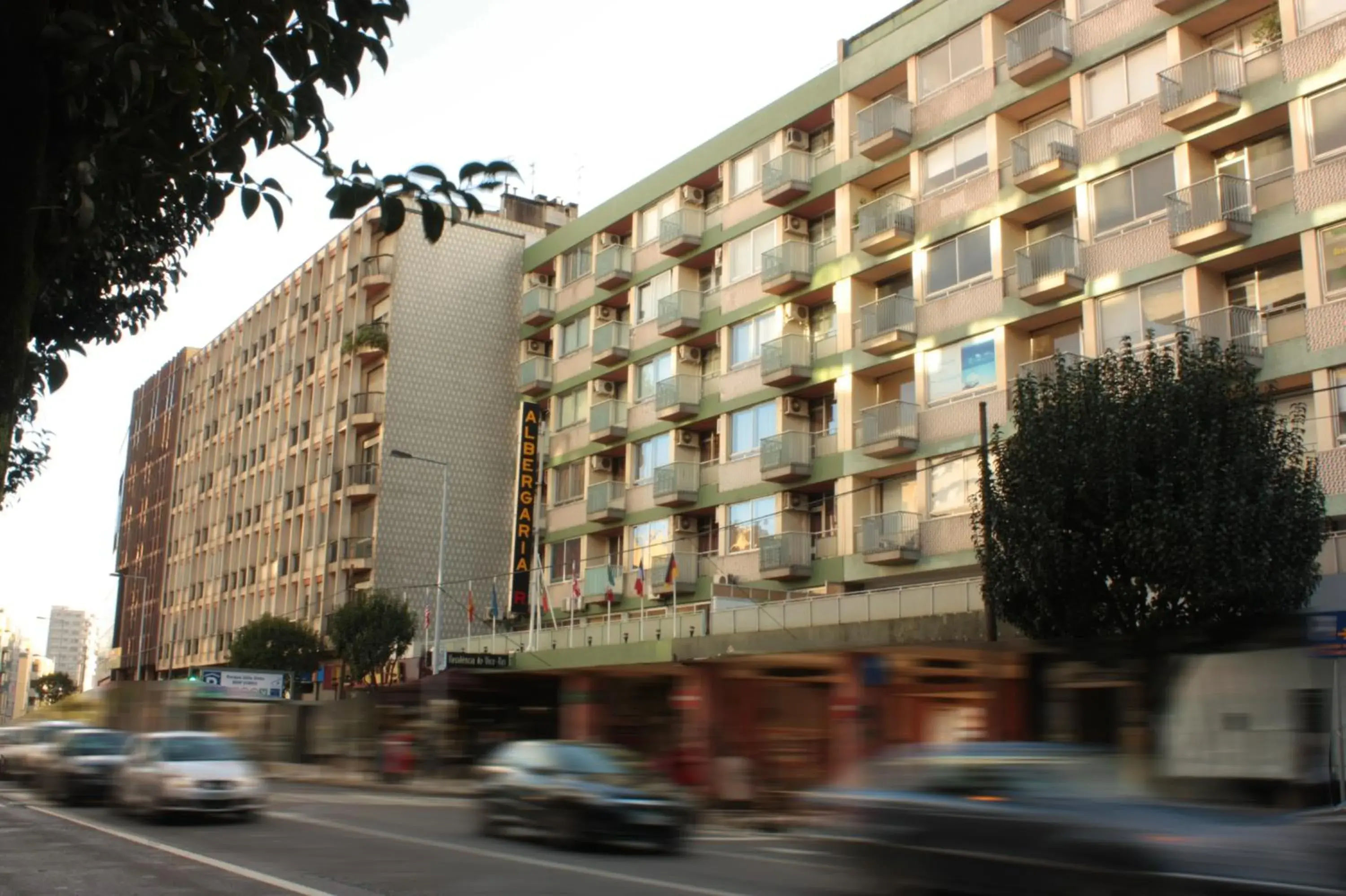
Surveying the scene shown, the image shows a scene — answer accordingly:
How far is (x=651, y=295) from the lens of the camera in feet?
153

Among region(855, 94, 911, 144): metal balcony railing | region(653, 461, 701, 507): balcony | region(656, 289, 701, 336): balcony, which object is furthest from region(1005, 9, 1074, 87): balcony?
region(653, 461, 701, 507): balcony

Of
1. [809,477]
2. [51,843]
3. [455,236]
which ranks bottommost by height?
[51,843]

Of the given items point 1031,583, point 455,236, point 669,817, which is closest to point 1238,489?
point 1031,583

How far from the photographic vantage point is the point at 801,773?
24.7 metres

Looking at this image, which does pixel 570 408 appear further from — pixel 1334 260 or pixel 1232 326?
pixel 1334 260

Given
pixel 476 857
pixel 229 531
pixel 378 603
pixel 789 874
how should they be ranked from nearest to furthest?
pixel 789 874
pixel 476 857
pixel 378 603
pixel 229 531

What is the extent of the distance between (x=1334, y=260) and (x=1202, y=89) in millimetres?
4948

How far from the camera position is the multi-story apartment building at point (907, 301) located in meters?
26.9

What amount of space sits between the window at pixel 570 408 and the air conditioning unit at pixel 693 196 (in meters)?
8.70

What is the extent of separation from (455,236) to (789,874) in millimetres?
48351

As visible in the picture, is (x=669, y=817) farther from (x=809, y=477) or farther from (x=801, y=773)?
(x=809, y=477)

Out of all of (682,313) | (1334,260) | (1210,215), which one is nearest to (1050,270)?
(1210,215)

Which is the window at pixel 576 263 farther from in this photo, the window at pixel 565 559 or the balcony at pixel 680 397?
the window at pixel 565 559

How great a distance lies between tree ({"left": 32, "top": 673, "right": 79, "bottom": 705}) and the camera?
459ft
